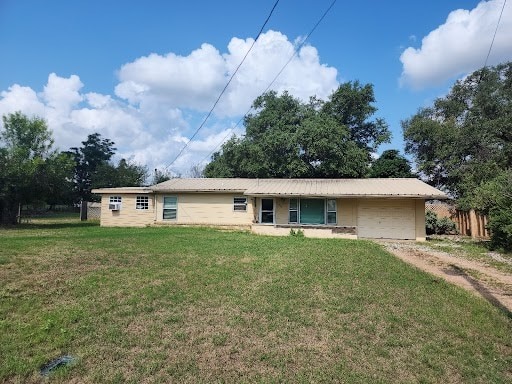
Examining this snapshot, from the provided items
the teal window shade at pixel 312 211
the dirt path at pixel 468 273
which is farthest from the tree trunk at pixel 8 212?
the dirt path at pixel 468 273

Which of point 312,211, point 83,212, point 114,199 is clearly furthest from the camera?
point 83,212

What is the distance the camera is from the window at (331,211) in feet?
63.5

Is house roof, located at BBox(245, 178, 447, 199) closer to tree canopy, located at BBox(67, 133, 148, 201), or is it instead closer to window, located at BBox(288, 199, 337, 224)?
window, located at BBox(288, 199, 337, 224)

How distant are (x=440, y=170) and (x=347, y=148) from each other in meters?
7.60

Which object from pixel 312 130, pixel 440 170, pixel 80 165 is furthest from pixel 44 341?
pixel 80 165

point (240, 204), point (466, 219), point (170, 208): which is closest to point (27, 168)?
point (170, 208)

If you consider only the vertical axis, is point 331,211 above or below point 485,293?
above

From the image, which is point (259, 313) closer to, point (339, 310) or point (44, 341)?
point (339, 310)

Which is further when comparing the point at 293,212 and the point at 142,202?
the point at 142,202

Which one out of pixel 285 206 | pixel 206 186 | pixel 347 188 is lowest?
pixel 285 206

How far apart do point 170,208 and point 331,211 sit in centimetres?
960

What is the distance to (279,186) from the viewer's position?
20828 mm

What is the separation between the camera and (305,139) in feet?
80.0

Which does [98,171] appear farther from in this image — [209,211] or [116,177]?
[209,211]
